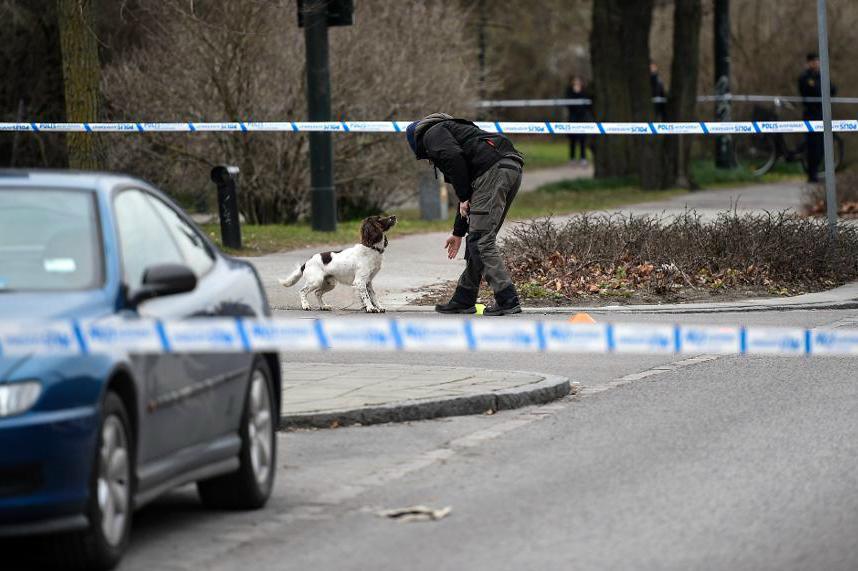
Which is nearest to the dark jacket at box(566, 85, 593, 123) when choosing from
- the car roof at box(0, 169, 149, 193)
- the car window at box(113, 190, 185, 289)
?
the car window at box(113, 190, 185, 289)

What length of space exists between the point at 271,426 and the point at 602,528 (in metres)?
1.55

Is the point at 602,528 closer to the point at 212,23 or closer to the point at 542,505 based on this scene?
the point at 542,505

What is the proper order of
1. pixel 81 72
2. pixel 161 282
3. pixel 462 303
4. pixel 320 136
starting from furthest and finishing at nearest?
pixel 320 136
pixel 81 72
pixel 462 303
pixel 161 282

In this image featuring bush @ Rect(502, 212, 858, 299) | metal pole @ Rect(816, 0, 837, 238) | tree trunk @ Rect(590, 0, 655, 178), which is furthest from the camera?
tree trunk @ Rect(590, 0, 655, 178)

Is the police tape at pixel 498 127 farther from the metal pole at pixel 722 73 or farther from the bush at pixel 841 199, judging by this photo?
the metal pole at pixel 722 73

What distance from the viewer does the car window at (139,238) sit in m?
6.97

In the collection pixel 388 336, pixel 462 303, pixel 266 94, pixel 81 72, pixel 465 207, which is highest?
pixel 81 72

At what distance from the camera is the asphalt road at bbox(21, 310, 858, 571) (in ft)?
22.4

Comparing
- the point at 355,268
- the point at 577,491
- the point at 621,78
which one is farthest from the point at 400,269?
the point at 621,78

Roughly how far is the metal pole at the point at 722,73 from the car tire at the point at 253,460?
2645 centimetres

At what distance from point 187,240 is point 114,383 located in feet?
4.52

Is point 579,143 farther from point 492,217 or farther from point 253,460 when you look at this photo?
point 253,460

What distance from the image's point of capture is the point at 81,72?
1966 centimetres

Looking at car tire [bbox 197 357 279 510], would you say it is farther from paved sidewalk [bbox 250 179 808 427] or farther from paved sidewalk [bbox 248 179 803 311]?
paved sidewalk [bbox 248 179 803 311]
